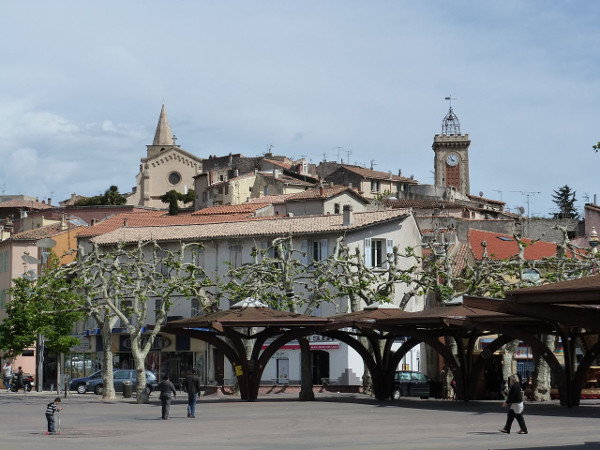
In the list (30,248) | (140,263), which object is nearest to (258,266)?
(140,263)

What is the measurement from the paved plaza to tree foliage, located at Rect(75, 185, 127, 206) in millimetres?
83842

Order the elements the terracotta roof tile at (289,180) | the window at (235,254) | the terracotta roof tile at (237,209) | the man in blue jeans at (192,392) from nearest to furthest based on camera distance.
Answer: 1. the man in blue jeans at (192,392)
2. the window at (235,254)
3. the terracotta roof tile at (237,209)
4. the terracotta roof tile at (289,180)

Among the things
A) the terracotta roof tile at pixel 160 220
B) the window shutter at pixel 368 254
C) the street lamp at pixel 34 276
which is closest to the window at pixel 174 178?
the terracotta roof tile at pixel 160 220

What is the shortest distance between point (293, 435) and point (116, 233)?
44007mm

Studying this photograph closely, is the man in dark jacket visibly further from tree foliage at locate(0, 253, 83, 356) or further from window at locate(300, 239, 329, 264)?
window at locate(300, 239, 329, 264)

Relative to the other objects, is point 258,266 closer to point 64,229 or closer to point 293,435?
point 293,435

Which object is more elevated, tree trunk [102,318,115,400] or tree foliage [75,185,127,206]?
tree foliage [75,185,127,206]

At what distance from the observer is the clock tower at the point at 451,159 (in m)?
132

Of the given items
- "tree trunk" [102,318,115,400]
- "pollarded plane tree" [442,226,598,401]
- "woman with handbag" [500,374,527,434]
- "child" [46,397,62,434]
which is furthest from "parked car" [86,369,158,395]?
"woman with handbag" [500,374,527,434]

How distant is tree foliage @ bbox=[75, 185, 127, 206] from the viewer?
121 m

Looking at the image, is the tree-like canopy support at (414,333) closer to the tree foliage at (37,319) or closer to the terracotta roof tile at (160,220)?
the tree foliage at (37,319)

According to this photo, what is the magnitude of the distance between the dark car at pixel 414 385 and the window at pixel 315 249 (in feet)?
43.4

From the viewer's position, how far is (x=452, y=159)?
132875mm

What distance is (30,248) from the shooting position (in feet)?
250
